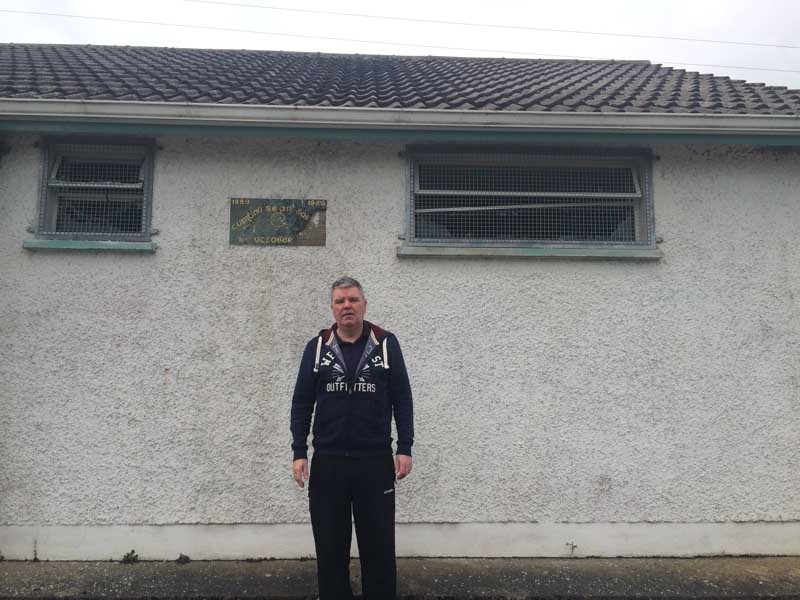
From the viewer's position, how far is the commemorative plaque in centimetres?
408

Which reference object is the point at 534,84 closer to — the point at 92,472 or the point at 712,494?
the point at 712,494

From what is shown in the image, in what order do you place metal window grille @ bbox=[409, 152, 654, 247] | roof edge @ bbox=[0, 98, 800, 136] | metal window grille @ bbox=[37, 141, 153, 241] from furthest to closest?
metal window grille @ bbox=[409, 152, 654, 247] < metal window grille @ bbox=[37, 141, 153, 241] < roof edge @ bbox=[0, 98, 800, 136]

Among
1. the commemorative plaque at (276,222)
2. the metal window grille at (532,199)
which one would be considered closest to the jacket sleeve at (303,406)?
the commemorative plaque at (276,222)

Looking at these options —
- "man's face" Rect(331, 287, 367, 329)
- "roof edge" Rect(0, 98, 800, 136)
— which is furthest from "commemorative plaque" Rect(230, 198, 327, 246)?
"man's face" Rect(331, 287, 367, 329)

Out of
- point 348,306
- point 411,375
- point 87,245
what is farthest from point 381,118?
point 87,245

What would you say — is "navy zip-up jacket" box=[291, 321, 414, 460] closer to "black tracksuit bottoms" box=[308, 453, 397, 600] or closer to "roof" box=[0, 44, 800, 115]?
"black tracksuit bottoms" box=[308, 453, 397, 600]

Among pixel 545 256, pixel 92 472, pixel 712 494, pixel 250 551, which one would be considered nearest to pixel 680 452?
pixel 712 494

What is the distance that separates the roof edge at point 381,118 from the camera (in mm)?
3861

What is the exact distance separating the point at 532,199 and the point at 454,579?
258 centimetres

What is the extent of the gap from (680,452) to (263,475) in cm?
280

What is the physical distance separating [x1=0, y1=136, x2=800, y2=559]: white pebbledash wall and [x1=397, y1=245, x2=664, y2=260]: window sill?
7 cm

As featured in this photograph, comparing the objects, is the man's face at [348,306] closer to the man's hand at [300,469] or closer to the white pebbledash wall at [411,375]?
the man's hand at [300,469]

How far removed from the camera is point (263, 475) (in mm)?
3912

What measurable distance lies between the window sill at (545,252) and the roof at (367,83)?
941mm
